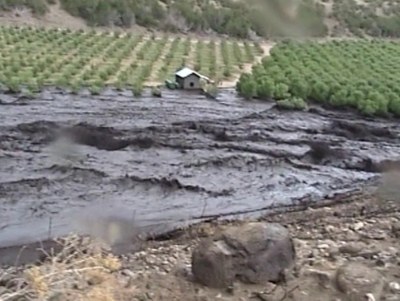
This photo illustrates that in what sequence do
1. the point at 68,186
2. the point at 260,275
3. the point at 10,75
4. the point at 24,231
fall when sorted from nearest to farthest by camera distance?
the point at 260,275
the point at 24,231
the point at 68,186
the point at 10,75

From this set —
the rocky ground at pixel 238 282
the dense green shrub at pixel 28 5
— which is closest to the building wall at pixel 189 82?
the rocky ground at pixel 238 282

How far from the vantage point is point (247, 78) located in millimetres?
22922

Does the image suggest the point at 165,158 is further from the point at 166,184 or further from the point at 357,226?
the point at 357,226

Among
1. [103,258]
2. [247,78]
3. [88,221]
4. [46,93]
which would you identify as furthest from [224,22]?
[103,258]

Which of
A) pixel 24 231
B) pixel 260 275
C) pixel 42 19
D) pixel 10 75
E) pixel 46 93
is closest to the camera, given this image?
pixel 260 275

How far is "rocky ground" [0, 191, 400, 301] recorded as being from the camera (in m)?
7.07

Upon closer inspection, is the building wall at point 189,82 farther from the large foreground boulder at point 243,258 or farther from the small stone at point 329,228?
the large foreground boulder at point 243,258

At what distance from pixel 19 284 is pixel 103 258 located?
54.7 inches

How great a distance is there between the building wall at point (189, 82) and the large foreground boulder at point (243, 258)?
14.2 meters

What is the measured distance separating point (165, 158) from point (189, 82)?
285 inches

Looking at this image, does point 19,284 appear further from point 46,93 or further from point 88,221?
point 46,93

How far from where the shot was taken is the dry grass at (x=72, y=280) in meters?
6.62

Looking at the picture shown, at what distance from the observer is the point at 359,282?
749 cm

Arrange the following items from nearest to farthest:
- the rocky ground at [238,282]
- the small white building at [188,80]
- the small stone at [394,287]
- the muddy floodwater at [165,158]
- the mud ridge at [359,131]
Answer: the rocky ground at [238,282] < the small stone at [394,287] < the muddy floodwater at [165,158] < the mud ridge at [359,131] < the small white building at [188,80]
